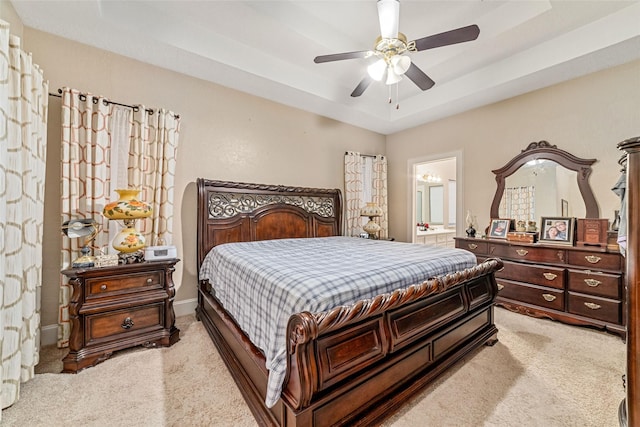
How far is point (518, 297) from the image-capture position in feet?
10.6

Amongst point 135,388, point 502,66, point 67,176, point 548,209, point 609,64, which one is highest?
point 502,66

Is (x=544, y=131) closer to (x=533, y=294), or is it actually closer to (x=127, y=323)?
(x=533, y=294)

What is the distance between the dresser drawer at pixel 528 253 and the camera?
2.96 m

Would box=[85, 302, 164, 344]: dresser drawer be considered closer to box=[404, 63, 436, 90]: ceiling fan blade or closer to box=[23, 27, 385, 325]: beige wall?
box=[23, 27, 385, 325]: beige wall

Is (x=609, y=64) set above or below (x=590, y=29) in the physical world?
below

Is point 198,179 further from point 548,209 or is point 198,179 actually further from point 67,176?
point 548,209

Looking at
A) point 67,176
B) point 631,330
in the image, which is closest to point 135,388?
point 67,176

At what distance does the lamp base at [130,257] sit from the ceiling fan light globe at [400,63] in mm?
2886

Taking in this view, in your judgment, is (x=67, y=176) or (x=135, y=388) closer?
(x=135, y=388)

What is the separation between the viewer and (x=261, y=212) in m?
3.60

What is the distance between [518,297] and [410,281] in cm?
233

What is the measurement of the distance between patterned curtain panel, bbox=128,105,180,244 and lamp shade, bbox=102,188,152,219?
0.45 meters

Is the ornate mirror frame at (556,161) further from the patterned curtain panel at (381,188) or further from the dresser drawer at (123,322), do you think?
the dresser drawer at (123,322)

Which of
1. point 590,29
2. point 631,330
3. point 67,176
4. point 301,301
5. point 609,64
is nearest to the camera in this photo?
point 631,330
